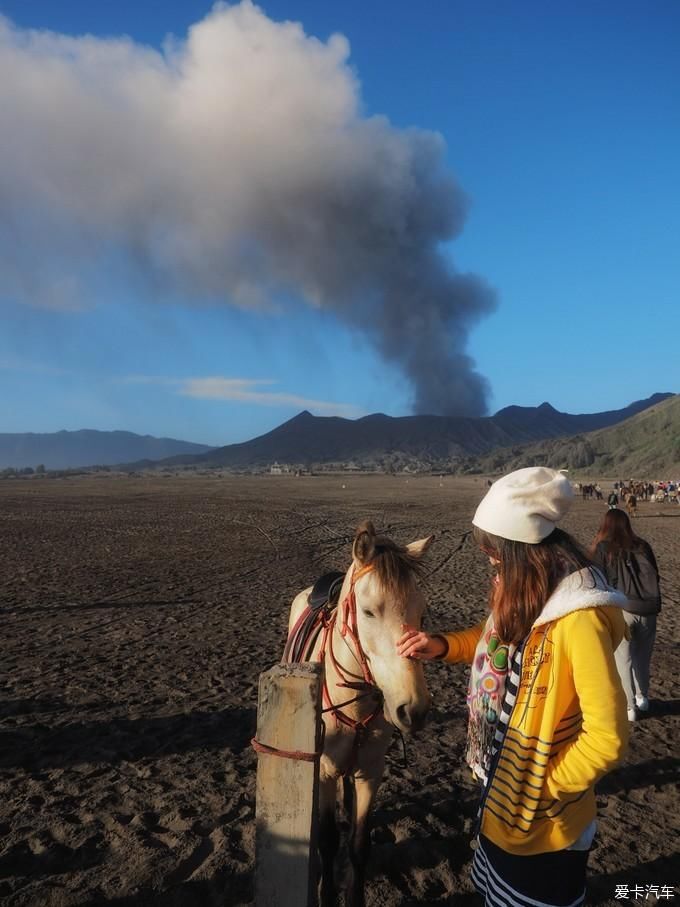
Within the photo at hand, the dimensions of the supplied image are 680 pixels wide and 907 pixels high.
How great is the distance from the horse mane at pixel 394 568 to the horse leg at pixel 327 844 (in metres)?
1.36

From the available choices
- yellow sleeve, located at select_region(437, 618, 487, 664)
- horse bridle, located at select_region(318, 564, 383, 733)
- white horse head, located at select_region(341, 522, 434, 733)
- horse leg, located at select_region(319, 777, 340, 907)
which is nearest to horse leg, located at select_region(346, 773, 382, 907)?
horse leg, located at select_region(319, 777, 340, 907)

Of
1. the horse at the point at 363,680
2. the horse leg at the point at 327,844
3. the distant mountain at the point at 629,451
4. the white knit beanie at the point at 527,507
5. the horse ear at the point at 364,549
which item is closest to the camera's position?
the white knit beanie at the point at 527,507

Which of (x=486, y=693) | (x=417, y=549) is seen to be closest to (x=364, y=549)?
(x=417, y=549)

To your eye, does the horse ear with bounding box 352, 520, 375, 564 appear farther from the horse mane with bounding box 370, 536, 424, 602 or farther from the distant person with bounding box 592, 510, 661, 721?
the distant person with bounding box 592, 510, 661, 721

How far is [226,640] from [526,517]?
7.72m

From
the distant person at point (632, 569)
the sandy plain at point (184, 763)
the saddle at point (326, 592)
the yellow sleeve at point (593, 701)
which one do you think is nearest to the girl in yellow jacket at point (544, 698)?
the yellow sleeve at point (593, 701)

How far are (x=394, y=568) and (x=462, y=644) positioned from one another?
1.51 ft

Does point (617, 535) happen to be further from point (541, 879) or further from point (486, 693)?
point (541, 879)

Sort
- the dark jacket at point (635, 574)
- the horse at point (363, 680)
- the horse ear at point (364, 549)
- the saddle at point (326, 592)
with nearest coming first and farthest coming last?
the horse at point (363, 680)
the horse ear at point (364, 549)
the saddle at point (326, 592)
the dark jacket at point (635, 574)

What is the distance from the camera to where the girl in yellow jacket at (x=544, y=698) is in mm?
1713

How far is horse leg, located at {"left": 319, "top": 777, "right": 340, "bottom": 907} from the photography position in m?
3.30

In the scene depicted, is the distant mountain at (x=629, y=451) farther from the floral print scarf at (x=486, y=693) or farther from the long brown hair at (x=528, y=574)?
the long brown hair at (x=528, y=574)

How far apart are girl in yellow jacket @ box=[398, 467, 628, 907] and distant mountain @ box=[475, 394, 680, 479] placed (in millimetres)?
68258

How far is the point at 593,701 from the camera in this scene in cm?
168
